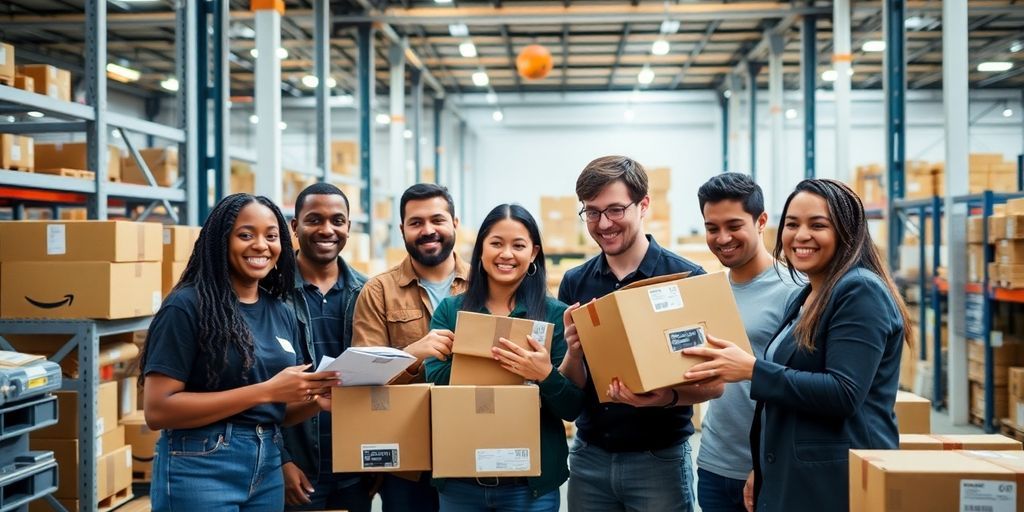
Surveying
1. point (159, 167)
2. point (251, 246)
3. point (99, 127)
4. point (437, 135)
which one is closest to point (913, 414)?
point (251, 246)

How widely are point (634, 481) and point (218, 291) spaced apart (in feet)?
4.09

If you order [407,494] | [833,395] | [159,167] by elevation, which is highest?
[159,167]

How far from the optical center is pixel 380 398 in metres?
2.15

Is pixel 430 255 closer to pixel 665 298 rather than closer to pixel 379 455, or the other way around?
pixel 379 455

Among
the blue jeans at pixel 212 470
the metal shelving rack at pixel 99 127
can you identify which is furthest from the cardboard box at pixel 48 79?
the blue jeans at pixel 212 470

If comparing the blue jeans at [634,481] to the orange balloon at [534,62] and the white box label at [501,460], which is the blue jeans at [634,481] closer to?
the white box label at [501,460]

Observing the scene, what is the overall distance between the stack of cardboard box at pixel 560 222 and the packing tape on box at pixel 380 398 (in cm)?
922

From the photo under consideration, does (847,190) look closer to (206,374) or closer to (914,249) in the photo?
(206,374)

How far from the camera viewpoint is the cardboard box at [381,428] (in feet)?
7.03

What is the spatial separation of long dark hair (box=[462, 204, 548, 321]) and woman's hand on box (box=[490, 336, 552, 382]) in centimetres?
19

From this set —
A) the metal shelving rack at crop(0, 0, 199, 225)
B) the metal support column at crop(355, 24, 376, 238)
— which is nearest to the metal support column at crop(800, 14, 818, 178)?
the metal support column at crop(355, 24, 376, 238)

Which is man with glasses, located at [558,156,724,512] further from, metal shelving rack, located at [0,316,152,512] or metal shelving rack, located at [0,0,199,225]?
metal shelving rack, located at [0,0,199,225]

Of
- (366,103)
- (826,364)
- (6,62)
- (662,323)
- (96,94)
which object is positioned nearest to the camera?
(826,364)

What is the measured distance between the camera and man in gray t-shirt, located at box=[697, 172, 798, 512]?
2291 mm
